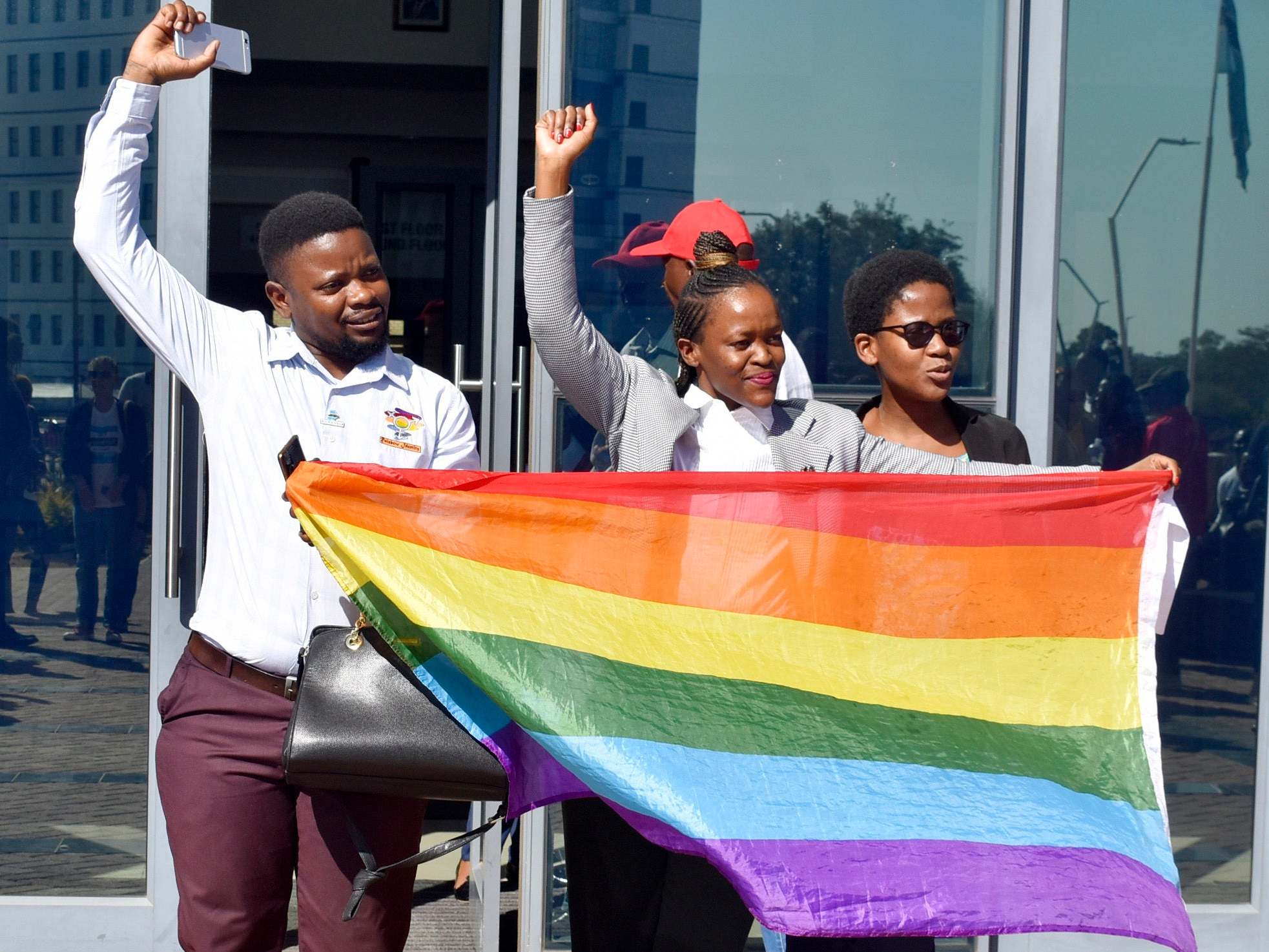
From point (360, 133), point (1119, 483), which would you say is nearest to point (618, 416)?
point (1119, 483)

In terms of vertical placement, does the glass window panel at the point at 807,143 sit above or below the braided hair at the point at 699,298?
above

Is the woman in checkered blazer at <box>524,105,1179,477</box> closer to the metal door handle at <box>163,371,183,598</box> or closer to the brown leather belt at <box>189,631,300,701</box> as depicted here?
the brown leather belt at <box>189,631,300,701</box>

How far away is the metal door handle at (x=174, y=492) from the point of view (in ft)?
12.8

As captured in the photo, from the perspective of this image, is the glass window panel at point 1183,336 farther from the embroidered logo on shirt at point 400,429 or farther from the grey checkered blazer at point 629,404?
the embroidered logo on shirt at point 400,429

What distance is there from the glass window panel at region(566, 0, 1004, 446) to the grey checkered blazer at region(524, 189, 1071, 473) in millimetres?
1119

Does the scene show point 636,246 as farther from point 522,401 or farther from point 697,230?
point 522,401

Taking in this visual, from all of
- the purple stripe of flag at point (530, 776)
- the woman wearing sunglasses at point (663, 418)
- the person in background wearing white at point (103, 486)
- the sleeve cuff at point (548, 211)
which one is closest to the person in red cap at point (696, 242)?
the woman wearing sunglasses at point (663, 418)

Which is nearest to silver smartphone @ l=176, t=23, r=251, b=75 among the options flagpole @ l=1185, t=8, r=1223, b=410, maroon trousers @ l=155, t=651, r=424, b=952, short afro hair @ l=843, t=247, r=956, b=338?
maroon trousers @ l=155, t=651, r=424, b=952

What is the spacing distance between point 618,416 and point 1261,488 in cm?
231

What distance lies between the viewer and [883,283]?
3.18 m

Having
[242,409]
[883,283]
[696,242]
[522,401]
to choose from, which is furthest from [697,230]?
[242,409]

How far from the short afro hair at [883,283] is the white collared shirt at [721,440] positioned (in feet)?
1.30

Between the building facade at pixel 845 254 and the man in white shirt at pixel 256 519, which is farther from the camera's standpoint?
the building facade at pixel 845 254

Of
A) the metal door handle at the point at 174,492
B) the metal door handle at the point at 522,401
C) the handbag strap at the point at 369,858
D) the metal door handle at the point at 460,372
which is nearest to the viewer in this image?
the handbag strap at the point at 369,858
